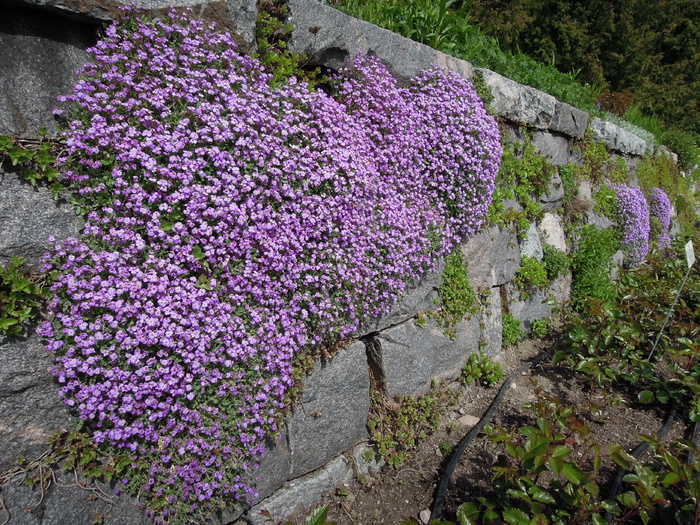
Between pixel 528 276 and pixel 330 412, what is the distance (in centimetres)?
322

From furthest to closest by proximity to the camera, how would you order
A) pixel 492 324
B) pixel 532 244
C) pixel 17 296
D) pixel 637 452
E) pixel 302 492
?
pixel 532 244, pixel 492 324, pixel 637 452, pixel 302 492, pixel 17 296

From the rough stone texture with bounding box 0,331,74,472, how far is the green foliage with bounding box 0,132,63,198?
2.44 feet

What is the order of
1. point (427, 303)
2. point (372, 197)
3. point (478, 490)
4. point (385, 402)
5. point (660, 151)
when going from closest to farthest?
point (478, 490)
point (372, 197)
point (385, 402)
point (427, 303)
point (660, 151)

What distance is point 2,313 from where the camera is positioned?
192cm

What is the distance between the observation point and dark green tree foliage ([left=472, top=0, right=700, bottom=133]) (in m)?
8.62

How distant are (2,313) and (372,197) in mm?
2231

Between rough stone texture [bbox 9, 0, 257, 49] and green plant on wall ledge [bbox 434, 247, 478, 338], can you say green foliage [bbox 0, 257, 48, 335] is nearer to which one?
rough stone texture [bbox 9, 0, 257, 49]

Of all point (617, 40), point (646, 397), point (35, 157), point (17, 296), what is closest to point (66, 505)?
point (17, 296)

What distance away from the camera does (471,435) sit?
3.41 metres

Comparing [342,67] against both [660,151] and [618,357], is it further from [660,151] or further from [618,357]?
[660,151]

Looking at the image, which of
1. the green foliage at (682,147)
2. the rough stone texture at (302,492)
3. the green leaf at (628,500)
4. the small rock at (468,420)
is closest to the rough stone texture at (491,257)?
the small rock at (468,420)

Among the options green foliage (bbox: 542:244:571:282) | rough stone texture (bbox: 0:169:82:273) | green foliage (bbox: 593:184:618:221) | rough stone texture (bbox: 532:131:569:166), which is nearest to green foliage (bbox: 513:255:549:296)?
green foliage (bbox: 542:244:571:282)

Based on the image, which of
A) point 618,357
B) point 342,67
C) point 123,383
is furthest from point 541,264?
point 123,383

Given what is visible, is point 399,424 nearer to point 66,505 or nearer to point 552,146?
point 66,505
